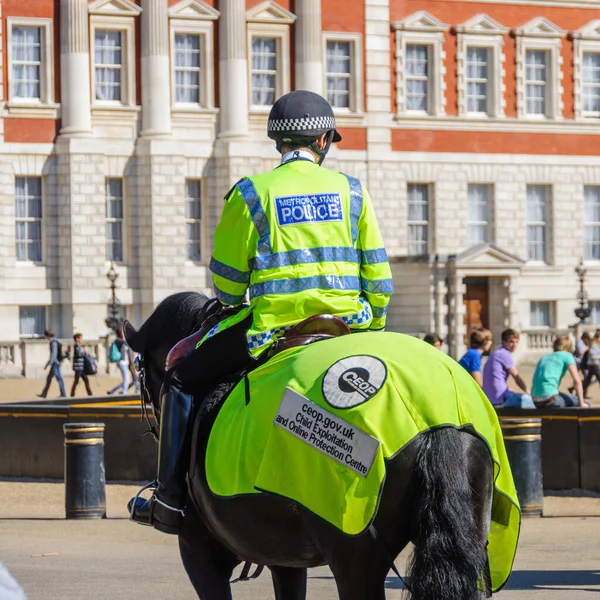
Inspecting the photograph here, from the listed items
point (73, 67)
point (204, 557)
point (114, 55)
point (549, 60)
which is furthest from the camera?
point (549, 60)

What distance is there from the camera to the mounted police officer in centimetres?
659

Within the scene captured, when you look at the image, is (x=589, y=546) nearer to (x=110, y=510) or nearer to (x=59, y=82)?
(x=110, y=510)

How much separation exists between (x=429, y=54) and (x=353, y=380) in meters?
44.2

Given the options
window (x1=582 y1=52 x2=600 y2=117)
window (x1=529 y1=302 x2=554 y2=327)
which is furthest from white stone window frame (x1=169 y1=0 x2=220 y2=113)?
window (x1=582 y1=52 x2=600 y2=117)

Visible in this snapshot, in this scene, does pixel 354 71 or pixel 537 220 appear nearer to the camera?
pixel 354 71

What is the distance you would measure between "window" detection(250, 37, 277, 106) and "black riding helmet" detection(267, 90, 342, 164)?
132ft

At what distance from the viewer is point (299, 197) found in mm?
6637

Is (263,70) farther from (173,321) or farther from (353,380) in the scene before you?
(353,380)

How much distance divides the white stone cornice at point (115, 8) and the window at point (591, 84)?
15217 millimetres

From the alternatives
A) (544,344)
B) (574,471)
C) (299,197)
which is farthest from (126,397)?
(544,344)

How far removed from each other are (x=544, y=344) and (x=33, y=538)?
3496 cm

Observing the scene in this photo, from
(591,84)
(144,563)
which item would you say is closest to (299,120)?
(144,563)

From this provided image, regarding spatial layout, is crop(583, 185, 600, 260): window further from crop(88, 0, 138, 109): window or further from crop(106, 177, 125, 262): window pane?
crop(88, 0, 138, 109): window

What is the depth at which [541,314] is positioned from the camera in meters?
49.6
